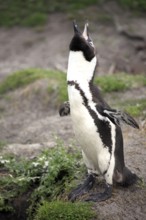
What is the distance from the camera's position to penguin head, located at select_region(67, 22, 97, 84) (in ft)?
17.2

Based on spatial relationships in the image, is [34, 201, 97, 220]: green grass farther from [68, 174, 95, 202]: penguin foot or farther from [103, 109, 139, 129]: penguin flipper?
[103, 109, 139, 129]: penguin flipper

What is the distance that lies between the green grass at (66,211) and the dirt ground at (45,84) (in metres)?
0.12

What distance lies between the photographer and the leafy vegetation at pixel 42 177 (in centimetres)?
605

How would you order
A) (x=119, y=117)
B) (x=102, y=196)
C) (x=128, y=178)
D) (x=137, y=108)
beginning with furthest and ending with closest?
(x=137, y=108), (x=128, y=178), (x=102, y=196), (x=119, y=117)

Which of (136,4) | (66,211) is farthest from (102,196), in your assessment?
(136,4)

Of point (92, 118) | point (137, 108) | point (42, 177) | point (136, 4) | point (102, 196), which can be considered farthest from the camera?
point (136, 4)

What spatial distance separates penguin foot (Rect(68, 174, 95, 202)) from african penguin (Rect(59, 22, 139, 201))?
18 centimetres

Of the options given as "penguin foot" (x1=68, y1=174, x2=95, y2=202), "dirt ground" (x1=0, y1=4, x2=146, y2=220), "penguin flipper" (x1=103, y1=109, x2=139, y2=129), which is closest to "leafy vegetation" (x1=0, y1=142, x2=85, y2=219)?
"penguin foot" (x1=68, y1=174, x2=95, y2=202)

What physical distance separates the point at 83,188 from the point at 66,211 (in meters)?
0.48

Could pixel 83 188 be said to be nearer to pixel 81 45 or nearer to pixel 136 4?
pixel 81 45

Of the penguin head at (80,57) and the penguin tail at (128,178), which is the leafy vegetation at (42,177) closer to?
the penguin tail at (128,178)

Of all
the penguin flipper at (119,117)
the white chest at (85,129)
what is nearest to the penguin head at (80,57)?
the white chest at (85,129)

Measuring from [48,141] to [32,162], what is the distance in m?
1.27

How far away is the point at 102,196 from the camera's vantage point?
5461 millimetres
